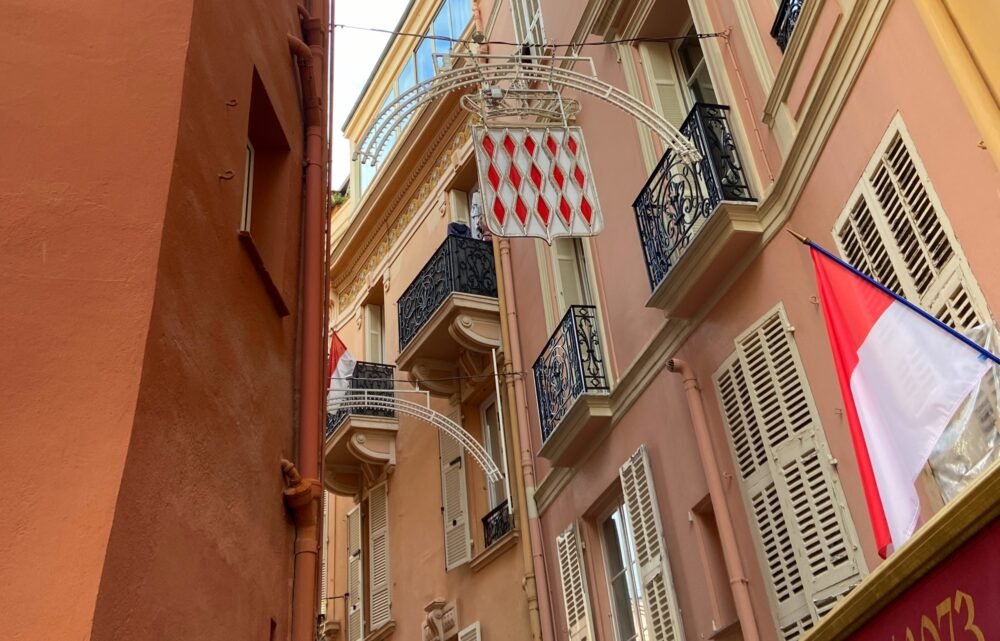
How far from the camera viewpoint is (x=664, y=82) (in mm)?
10734

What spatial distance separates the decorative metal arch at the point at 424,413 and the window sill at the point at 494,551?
0.73m

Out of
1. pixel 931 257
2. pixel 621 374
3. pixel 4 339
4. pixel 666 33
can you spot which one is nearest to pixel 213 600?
pixel 4 339

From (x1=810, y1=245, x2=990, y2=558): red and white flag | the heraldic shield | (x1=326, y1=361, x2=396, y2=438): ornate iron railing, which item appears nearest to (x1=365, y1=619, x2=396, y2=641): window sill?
(x1=326, y1=361, x2=396, y2=438): ornate iron railing

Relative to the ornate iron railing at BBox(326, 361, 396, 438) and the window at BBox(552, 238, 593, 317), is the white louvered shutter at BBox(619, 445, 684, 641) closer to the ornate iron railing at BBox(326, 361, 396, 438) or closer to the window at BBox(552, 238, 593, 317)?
the window at BBox(552, 238, 593, 317)

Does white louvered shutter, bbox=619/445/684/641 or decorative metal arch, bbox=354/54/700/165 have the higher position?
decorative metal arch, bbox=354/54/700/165

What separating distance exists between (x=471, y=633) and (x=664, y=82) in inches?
284

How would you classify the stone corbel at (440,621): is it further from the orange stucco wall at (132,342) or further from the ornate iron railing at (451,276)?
the orange stucco wall at (132,342)

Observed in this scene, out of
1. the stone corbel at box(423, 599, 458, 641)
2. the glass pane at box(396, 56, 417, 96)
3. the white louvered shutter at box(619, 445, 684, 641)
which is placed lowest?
the white louvered shutter at box(619, 445, 684, 641)

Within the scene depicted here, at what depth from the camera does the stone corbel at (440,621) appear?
13680 millimetres

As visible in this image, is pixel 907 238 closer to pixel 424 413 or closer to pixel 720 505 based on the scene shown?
pixel 720 505

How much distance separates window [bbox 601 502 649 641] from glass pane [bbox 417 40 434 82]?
33.1ft

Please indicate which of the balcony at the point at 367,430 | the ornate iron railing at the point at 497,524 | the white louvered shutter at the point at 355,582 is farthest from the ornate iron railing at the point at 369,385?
the ornate iron railing at the point at 497,524

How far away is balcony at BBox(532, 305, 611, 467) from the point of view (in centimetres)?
1068

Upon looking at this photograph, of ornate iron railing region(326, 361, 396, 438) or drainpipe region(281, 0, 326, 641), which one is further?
ornate iron railing region(326, 361, 396, 438)
